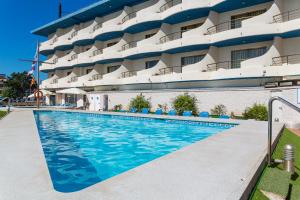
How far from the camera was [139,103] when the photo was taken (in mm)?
26406

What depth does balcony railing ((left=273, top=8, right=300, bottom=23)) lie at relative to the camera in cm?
1942

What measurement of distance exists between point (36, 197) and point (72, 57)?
127 feet

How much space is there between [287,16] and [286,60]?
12.5 ft

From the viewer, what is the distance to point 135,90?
29469mm

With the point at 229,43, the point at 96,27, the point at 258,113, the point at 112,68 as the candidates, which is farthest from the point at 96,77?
the point at 258,113

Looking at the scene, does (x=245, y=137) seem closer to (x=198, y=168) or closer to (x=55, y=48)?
(x=198, y=168)

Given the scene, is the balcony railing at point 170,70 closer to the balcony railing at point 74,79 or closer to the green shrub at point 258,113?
the green shrub at point 258,113

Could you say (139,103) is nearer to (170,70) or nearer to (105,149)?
(170,70)

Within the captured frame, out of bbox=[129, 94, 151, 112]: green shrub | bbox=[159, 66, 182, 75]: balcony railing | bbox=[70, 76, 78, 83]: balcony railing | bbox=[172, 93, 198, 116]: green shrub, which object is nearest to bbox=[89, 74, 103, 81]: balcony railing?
bbox=[70, 76, 78, 83]: balcony railing

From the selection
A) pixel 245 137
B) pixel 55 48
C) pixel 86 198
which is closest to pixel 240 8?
pixel 245 137

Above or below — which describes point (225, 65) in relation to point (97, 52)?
below

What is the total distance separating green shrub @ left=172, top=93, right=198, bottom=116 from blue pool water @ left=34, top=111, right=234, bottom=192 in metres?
5.79

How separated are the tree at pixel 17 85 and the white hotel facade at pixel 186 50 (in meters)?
26.0

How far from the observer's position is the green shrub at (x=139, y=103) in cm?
2620
